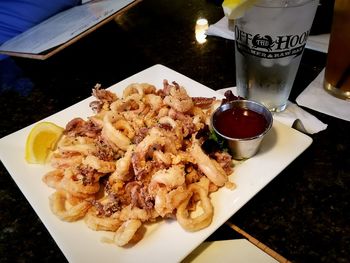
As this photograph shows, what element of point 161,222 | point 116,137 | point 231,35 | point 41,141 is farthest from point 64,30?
point 161,222

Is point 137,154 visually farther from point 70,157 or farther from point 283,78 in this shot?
point 283,78

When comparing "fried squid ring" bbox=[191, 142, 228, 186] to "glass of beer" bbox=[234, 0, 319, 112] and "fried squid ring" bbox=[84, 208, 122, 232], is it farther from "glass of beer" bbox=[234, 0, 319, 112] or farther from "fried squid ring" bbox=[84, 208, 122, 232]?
"glass of beer" bbox=[234, 0, 319, 112]

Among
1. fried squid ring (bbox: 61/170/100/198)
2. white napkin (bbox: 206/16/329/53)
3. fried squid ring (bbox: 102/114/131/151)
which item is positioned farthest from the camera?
white napkin (bbox: 206/16/329/53)

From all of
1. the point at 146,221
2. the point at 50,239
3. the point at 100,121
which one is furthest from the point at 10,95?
the point at 146,221

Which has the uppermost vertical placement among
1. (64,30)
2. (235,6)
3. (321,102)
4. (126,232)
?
(235,6)

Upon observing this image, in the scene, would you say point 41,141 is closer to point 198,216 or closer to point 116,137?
point 116,137

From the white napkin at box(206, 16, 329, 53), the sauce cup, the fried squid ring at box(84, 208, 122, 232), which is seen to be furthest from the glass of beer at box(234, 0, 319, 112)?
the fried squid ring at box(84, 208, 122, 232)
